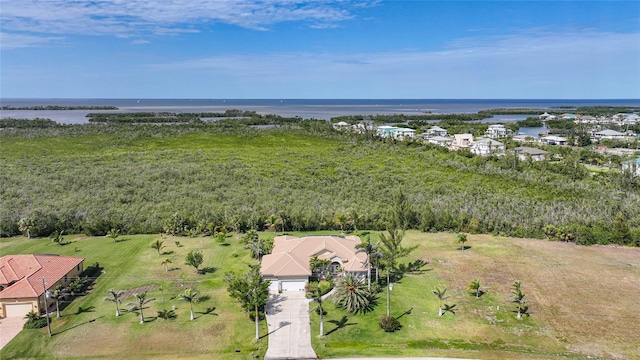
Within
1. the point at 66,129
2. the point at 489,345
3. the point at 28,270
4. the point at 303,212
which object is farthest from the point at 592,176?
the point at 66,129

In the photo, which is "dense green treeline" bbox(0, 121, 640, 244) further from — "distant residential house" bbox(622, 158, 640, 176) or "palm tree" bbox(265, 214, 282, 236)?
"distant residential house" bbox(622, 158, 640, 176)

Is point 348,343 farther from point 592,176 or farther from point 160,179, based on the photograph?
point 592,176

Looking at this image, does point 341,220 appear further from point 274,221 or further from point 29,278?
point 29,278

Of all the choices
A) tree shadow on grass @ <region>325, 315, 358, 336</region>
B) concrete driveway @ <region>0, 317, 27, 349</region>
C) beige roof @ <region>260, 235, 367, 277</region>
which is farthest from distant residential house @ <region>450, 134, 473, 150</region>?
concrete driveway @ <region>0, 317, 27, 349</region>

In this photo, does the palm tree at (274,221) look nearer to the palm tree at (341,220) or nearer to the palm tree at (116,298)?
the palm tree at (341,220)

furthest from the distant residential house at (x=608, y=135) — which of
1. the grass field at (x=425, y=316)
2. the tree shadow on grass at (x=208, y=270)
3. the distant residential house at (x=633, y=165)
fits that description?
the tree shadow on grass at (x=208, y=270)

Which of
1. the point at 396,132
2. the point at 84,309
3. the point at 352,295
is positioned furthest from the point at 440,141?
the point at 84,309

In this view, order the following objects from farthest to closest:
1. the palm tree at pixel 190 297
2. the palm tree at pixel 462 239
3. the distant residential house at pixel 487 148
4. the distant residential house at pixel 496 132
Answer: the distant residential house at pixel 496 132
the distant residential house at pixel 487 148
the palm tree at pixel 462 239
the palm tree at pixel 190 297
